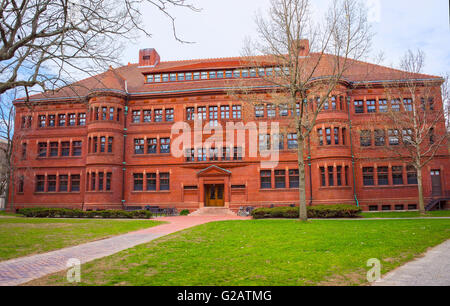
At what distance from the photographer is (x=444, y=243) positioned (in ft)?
30.4

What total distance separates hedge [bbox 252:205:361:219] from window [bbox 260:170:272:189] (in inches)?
312

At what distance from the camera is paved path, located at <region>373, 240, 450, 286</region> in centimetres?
504

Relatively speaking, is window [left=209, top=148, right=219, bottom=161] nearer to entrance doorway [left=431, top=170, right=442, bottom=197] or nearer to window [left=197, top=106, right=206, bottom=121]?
window [left=197, top=106, right=206, bottom=121]

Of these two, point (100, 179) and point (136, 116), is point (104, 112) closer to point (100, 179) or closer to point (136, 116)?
point (136, 116)

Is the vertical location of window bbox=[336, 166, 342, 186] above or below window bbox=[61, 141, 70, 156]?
below

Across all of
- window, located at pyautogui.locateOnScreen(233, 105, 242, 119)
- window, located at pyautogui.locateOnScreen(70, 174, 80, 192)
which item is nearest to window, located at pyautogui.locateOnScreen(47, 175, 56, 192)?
window, located at pyautogui.locateOnScreen(70, 174, 80, 192)

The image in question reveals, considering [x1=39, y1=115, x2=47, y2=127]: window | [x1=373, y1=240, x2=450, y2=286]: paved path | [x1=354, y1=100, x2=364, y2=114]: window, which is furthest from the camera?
[x1=39, y1=115, x2=47, y2=127]: window

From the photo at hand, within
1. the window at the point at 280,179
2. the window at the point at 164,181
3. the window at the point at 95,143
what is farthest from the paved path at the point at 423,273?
the window at the point at 95,143

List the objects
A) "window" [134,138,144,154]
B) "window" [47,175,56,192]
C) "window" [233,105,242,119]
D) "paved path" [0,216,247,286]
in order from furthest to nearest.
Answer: "window" [47,175,56,192] < "window" [134,138,144,154] < "window" [233,105,242,119] < "paved path" [0,216,247,286]

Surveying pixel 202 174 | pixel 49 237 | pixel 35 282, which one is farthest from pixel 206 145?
pixel 35 282

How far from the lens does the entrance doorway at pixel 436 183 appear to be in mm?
28266
